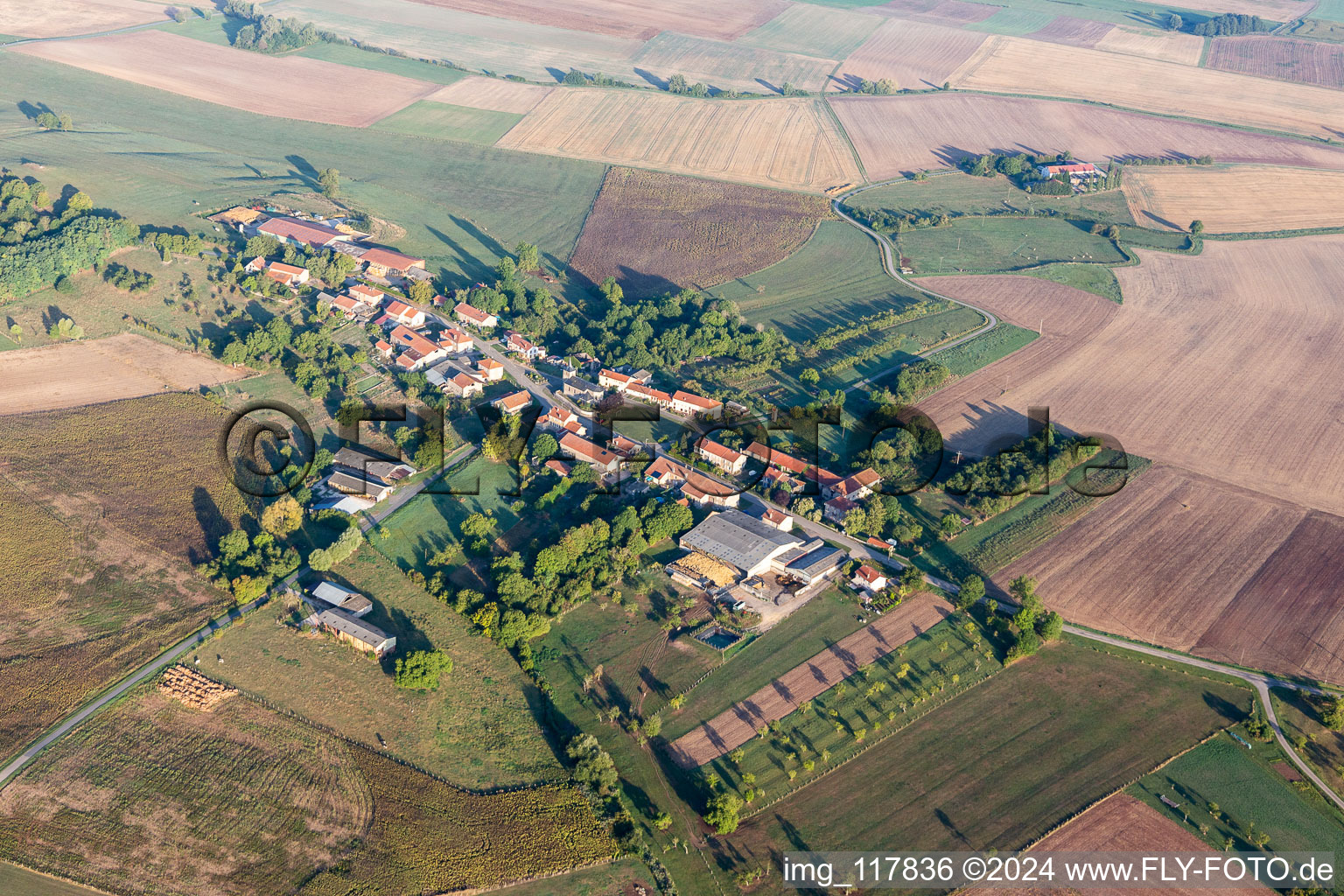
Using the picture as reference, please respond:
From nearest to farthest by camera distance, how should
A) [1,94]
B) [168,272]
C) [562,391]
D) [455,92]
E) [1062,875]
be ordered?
[1062,875]
[562,391]
[168,272]
[1,94]
[455,92]

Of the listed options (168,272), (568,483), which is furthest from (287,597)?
(168,272)

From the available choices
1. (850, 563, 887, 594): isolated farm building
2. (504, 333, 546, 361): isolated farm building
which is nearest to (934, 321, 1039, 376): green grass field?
(850, 563, 887, 594): isolated farm building

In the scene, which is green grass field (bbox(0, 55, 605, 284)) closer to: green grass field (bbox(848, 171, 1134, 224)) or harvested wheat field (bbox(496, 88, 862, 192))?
harvested wheat field (bbox(496, 88, 862, 192))

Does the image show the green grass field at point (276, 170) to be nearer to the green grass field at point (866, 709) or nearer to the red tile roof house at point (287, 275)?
the red tile roof house at point (287, 275)

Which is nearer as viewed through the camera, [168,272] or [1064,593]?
[1064,593]

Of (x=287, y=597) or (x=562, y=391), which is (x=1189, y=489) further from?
(x=287, y=597)

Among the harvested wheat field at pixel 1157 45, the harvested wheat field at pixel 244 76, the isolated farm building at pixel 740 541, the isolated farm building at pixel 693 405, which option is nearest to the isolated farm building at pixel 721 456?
the isolated farm building at pixel 693 405
